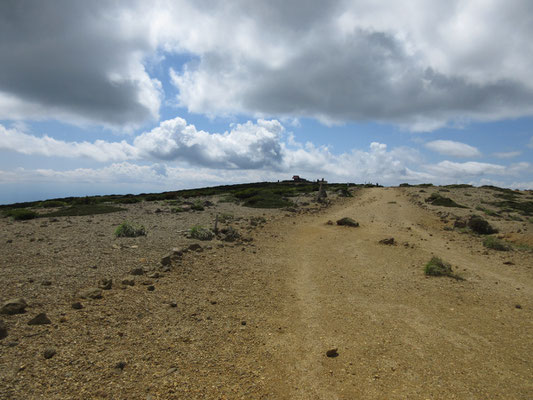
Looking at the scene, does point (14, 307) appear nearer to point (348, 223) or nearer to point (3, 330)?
point (3, 330)

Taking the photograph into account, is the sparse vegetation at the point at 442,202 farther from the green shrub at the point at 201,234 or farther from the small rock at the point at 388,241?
the green shrub at the point at 201,234

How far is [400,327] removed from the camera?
6.71 m

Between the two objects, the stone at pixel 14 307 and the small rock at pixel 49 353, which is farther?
the stone at pixel 14 307

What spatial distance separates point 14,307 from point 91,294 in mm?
1435

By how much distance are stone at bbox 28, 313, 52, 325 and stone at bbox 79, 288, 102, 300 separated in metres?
1.24

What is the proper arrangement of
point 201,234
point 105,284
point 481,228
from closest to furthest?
point 105,284, point 201,234, point 481,228

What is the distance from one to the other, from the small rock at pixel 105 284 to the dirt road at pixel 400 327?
4.37 metres

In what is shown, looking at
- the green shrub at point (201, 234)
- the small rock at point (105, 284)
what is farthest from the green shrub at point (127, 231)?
the small rock at point (105, 284)

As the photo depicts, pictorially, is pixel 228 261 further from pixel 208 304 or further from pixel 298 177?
pixel 298 177

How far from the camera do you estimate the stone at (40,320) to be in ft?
17.7

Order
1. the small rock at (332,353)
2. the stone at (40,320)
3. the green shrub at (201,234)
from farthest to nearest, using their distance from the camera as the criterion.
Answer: the green shrub at (201,234), the small rock at (332,353), the stone at (40,320)

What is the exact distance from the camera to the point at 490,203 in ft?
111

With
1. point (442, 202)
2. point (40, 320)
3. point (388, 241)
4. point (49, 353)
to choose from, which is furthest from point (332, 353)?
point (442, 202)

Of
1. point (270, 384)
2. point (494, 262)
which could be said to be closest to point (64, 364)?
point (270, 384)
